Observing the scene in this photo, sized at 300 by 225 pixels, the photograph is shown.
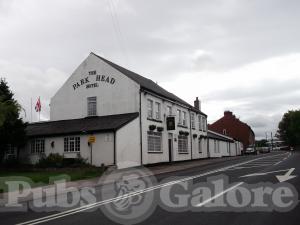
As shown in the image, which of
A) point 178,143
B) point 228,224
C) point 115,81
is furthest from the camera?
point 178,143

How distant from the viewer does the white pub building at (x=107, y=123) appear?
95.9ft

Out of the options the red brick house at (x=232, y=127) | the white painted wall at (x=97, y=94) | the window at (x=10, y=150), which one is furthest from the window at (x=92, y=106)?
the red brick house at (x=232, y=127)

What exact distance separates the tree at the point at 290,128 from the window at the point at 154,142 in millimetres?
87108

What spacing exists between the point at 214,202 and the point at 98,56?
85.0 feet

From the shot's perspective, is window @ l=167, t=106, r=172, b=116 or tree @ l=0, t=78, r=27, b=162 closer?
tree @ l=0, t=78, r=27, b=162

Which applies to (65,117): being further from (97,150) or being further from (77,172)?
(77,172)

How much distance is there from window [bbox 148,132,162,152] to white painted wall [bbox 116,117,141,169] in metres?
2.38

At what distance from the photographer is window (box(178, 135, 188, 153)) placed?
131 ft

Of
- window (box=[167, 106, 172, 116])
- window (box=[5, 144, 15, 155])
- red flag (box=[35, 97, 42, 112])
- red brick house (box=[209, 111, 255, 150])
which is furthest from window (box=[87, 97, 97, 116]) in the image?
red brick house (box=[209, 111, 255, 150])

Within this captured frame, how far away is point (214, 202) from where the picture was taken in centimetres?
1081

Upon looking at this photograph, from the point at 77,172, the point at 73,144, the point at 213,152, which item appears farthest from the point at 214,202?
the point at 213,152

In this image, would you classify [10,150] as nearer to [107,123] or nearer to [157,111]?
[107,123]

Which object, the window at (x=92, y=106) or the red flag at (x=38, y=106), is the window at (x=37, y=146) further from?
the red flag at (x=38, y=106)

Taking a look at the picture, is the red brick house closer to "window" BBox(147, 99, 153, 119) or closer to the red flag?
the red flag
